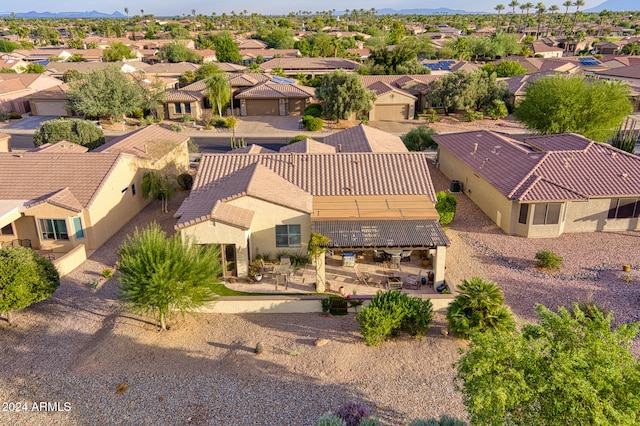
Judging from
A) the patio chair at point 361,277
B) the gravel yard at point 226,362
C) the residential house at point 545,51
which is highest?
the residential house at point 545,51

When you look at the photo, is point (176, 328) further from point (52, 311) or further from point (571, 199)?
point (571, 199)

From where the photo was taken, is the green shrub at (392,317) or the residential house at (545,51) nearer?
the green shrub at (392,317)

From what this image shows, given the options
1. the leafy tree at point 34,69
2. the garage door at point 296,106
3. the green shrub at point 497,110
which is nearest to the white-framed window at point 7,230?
the garage door at point 296,106

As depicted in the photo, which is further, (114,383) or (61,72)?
(61,72)

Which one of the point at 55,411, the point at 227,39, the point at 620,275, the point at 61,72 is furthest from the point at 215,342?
the point at 227,39

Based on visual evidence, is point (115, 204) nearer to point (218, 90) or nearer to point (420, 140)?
point (420, 140)

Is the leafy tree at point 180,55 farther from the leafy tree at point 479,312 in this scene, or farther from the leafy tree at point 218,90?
the leafy tree at point 479,312

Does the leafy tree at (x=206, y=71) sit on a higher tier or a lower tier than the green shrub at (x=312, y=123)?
higher
